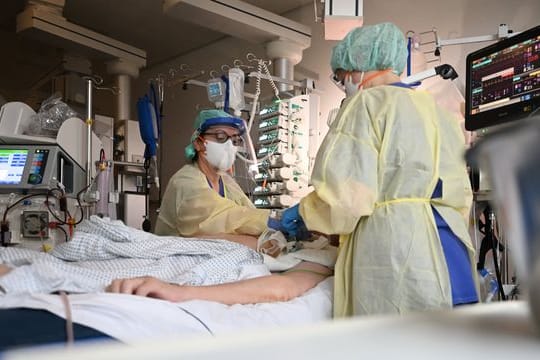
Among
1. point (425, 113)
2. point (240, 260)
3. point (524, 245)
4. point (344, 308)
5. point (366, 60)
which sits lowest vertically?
point (344, 308)

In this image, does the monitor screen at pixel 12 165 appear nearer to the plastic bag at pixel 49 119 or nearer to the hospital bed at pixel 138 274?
the plastic bag at pixel 49 119

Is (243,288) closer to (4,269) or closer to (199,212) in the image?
(4,269)

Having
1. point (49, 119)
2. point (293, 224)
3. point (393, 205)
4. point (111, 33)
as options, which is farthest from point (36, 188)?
point (111, 33)

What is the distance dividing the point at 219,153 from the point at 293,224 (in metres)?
0.89

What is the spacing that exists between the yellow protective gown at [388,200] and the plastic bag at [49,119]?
2375 millimetres

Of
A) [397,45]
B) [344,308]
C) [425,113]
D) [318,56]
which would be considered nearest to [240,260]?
[344,308]

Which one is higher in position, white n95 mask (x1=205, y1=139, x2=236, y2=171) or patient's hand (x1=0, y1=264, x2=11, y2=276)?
white n95 mask (x1=205, y1=139, x2=236, y2=171)

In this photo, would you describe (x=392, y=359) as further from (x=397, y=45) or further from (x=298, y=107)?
(x=298, y=107)

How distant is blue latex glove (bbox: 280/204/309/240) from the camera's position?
1.79m

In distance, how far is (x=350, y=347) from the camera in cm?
46

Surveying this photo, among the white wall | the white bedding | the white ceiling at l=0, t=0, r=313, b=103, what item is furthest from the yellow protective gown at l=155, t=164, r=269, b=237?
the white ceiling at l=0, t=0, r=313, b=103

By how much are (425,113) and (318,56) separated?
3.14m

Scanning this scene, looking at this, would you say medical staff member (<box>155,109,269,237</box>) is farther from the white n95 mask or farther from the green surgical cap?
the green surgical cap

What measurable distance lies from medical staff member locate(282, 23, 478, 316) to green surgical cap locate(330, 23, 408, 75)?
17cm
